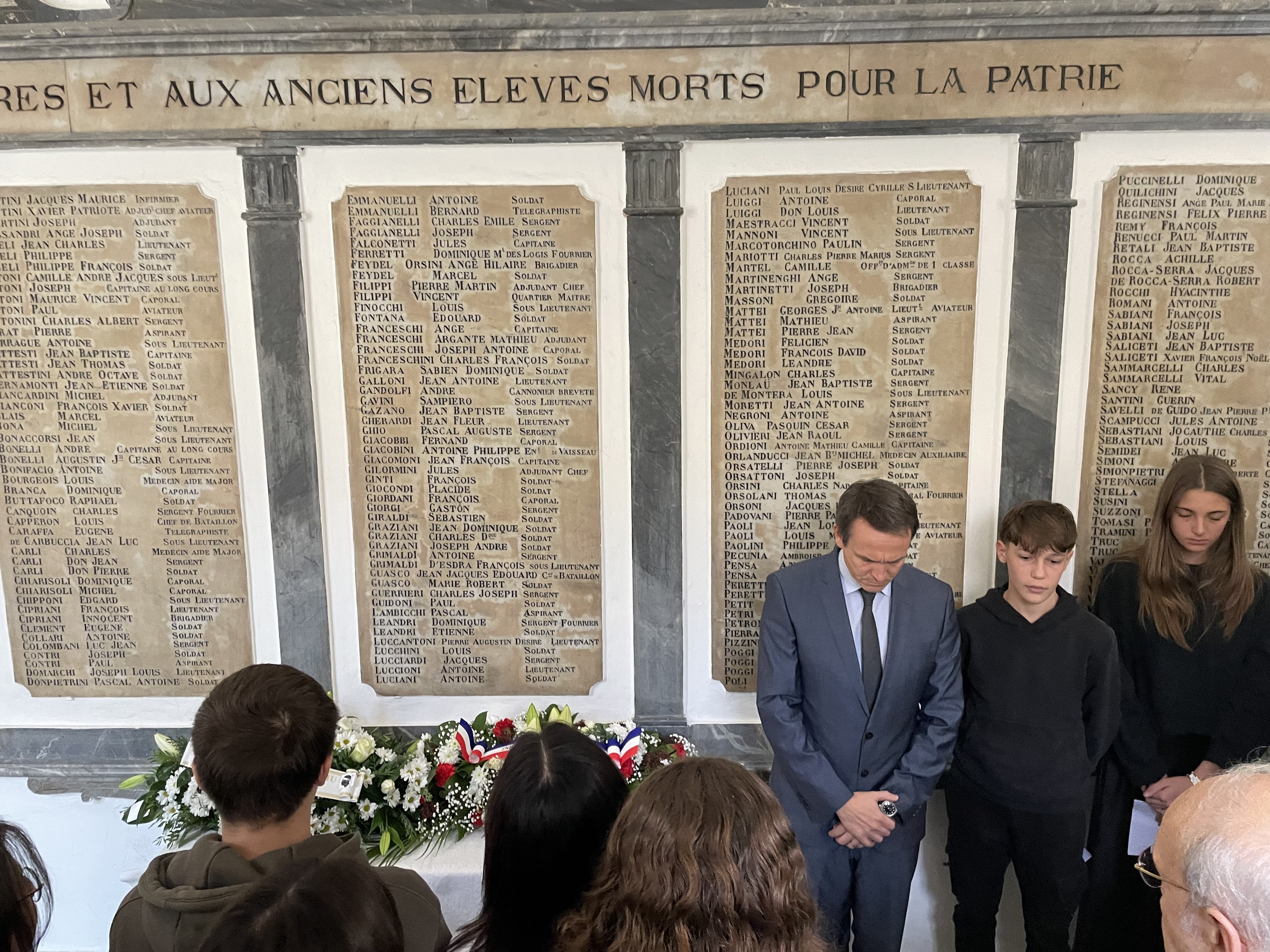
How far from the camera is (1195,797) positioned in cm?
121

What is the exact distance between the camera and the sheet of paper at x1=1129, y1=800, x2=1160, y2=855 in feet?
8.89

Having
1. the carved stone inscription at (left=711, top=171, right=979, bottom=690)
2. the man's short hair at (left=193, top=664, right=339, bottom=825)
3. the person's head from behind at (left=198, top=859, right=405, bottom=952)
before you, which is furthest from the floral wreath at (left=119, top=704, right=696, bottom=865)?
the person's head from behind at (left=198, top=859, right=405, bottom=952)

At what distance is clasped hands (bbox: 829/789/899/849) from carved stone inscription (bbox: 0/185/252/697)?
2177mm

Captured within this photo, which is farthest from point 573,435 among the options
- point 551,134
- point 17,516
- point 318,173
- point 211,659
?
point 17,516

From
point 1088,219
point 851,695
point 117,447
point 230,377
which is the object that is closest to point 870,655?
point 851,695

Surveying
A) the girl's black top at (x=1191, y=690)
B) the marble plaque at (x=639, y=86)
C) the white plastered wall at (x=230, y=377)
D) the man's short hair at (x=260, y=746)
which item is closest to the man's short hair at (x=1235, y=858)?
the man's short hair at (x=260, y=746)

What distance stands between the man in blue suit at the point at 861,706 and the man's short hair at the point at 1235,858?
124cm

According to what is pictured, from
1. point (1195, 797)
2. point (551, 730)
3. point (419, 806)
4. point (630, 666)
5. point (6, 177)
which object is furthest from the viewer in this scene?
point (630, 666)

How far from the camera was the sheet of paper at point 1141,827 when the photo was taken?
271cm

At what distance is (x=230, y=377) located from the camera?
2986mm

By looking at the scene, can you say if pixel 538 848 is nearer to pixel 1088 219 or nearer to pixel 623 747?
pixel 623 747

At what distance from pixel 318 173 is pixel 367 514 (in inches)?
46.9

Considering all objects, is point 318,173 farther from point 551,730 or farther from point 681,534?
point 551,730

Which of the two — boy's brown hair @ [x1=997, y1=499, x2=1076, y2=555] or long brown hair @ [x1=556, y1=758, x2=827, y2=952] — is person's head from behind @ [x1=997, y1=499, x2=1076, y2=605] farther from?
long brown hair @ [x1=556, y1=758, x2=827, y2=952]
